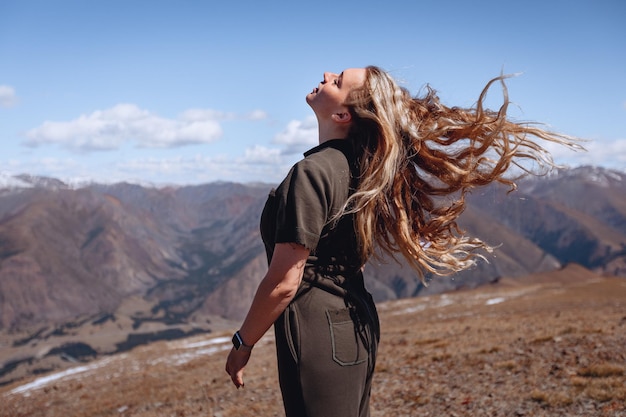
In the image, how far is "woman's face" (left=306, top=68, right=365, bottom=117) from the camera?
3.78 metres

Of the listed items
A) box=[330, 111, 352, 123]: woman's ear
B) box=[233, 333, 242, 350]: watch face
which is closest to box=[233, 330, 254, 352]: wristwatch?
box=[233, 333, 242, 350]: watch face

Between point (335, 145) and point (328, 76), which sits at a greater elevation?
point (328, 76)

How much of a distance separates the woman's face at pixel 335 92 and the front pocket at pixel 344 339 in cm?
134

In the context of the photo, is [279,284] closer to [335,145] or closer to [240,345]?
[240,345]

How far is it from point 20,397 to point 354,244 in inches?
823

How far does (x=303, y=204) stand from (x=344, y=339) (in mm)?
860

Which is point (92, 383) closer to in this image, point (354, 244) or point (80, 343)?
point (354, 244)

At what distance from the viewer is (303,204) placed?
10.5 ft

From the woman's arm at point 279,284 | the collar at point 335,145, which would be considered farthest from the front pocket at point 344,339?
the collar at point 335,145

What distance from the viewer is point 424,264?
13.0ft

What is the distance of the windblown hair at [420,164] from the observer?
11.9ft

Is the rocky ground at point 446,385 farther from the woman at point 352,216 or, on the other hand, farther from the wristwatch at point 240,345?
the wristwatch at point 240,345

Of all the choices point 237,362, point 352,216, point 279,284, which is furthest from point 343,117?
point 237,362

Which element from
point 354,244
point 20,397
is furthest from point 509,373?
point 20,397
